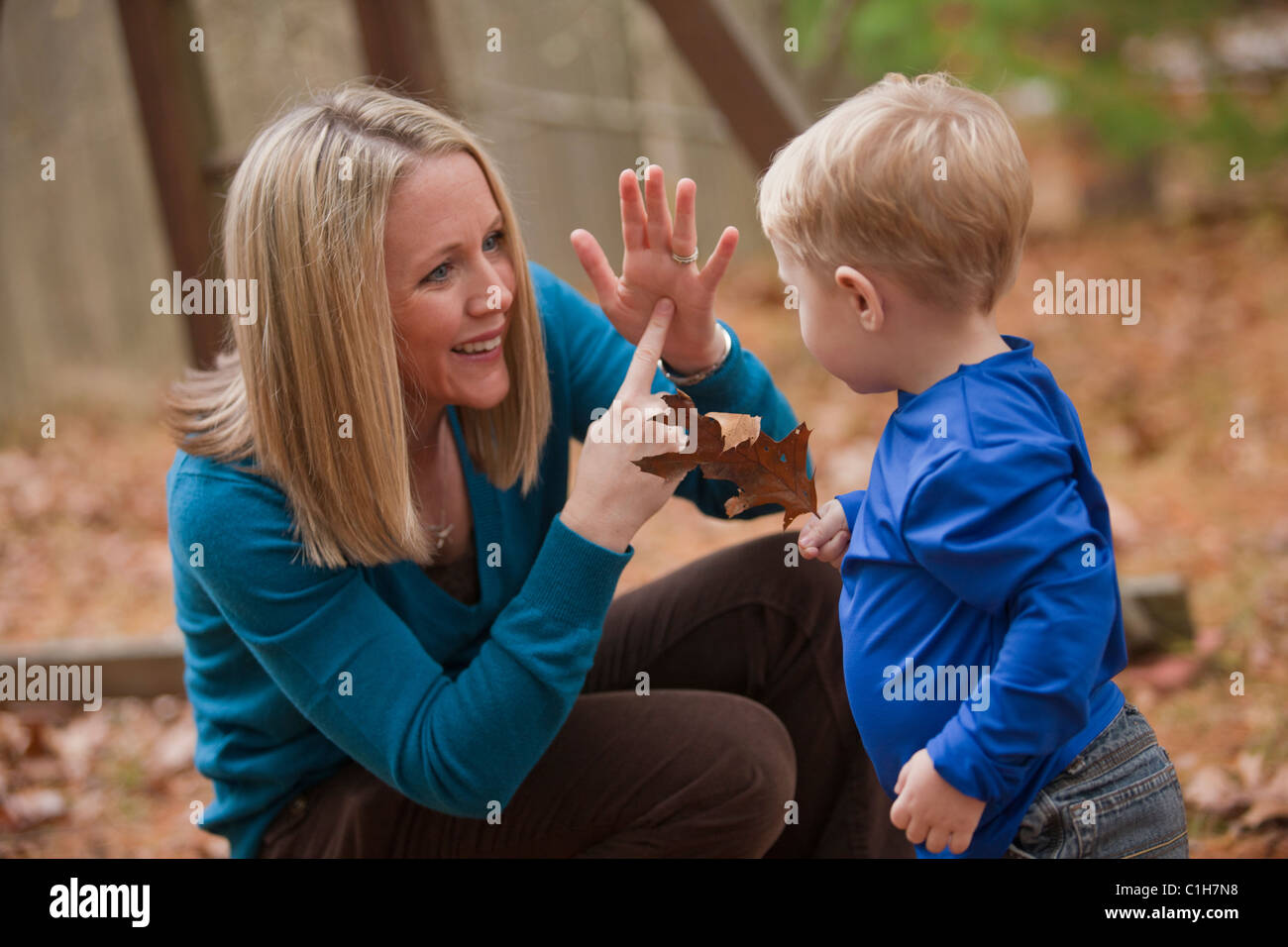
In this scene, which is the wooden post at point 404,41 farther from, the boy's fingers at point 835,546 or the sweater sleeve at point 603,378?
the boy's fingers at point 835,546

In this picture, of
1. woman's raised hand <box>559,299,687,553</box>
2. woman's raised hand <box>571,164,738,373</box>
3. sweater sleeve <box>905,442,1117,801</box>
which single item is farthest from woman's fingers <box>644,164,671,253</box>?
sweater sleeve <box>905,442,1117,801</box>

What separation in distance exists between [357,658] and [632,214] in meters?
0.78

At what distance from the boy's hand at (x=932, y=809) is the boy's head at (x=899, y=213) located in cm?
50

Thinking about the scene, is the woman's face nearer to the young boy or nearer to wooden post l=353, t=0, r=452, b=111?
the young boy

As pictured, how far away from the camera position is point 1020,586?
125 cm

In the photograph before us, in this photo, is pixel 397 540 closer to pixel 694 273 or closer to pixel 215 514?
pixel 215 514

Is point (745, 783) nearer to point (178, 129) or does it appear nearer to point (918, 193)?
point (918, 193)

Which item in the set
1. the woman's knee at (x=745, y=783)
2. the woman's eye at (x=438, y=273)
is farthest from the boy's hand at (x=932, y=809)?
the woman's eye at (x=438, y=273)

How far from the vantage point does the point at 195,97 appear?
9.68ft

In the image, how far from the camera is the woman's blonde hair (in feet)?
5.35
